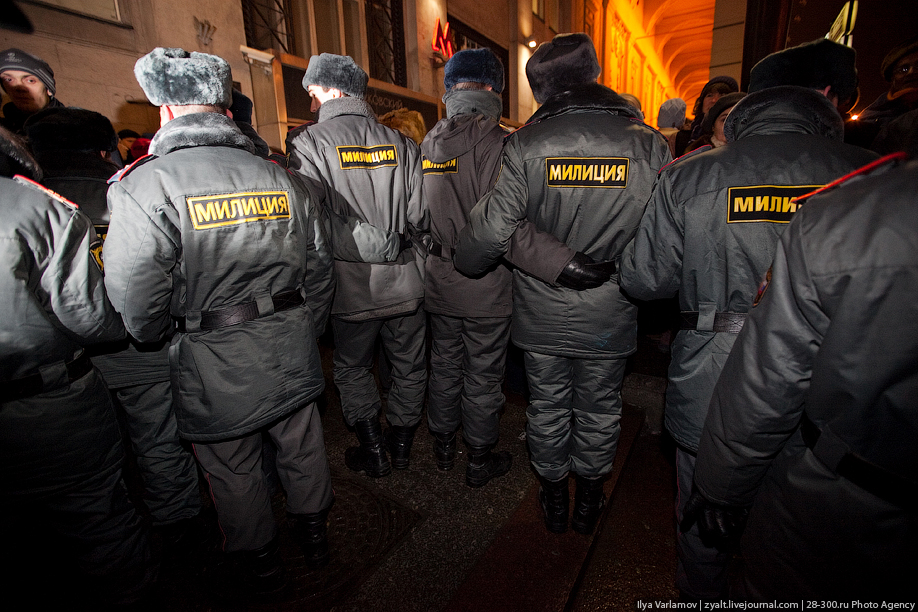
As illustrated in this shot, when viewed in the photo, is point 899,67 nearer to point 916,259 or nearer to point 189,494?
point 916,259

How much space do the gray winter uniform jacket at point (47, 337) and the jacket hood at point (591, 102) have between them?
197 centimetres

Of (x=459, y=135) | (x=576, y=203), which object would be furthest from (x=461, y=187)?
(x=576, y=203)

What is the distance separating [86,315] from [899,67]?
4371 mm

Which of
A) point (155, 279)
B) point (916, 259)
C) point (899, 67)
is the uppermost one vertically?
point (899, 67)

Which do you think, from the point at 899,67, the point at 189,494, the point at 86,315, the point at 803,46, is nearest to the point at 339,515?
the point at 189,494

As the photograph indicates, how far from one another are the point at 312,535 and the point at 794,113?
8.68 ft

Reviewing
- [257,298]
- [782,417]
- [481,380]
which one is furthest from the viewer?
[481,380]

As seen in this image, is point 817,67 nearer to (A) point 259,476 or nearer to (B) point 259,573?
(A) point 259,476

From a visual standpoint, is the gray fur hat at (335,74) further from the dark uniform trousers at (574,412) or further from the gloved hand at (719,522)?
the gloved hand at (719,522)

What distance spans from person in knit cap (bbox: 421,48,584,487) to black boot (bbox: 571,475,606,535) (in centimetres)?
54

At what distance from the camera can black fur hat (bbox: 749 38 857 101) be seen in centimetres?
159

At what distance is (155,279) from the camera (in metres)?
1.59

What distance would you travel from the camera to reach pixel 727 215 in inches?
59.6

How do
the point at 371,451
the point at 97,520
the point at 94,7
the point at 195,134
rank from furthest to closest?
1. the point at 94,7
2. the point at 371,451
3. the point at 97,520
4. the point at 195,134
